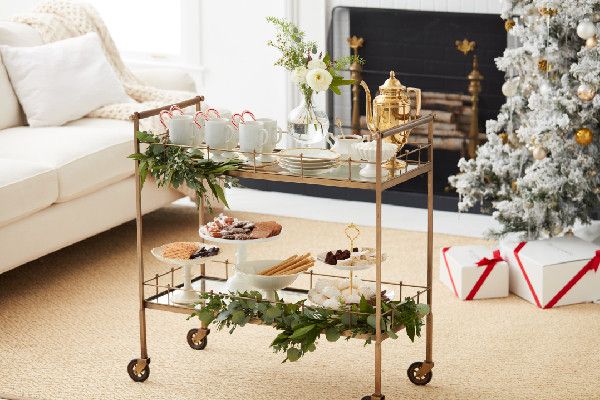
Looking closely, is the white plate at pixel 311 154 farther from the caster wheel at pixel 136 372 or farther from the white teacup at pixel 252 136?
the caster wheel at pixel 136 372

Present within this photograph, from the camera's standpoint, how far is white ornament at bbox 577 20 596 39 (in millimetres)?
4234

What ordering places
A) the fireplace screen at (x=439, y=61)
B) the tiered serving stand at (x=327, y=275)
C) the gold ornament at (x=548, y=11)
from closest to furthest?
the tiered serving stand at (x=327, y=275)
the gold ornament at (x=548, y=11)
the fireplace screen at (x=439, y=61)

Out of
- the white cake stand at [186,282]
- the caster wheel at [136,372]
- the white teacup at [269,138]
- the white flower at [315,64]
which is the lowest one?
the caster wheel at [136,372]

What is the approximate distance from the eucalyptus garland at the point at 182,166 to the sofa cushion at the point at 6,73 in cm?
176

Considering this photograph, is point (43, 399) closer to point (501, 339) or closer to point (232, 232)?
point (232, 232)

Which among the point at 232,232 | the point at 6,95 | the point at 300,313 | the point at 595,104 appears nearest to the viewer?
the point at 300,313

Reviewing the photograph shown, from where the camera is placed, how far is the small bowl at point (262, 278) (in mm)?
3465

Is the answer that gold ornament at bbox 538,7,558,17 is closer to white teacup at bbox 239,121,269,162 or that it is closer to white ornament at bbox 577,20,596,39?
white ornament at bbox 577,20,596,39

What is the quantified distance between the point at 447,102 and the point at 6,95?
2.09 m

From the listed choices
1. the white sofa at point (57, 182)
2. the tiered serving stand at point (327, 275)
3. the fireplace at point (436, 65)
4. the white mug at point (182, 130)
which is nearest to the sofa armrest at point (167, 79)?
the white sofa at point (57, 182)

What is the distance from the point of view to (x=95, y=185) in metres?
4.61

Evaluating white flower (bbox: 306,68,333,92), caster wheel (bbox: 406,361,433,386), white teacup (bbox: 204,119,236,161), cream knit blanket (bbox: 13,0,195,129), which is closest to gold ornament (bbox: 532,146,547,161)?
caster wheel (bbox: 406,361,433,386)

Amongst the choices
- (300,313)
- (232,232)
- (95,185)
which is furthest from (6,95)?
(300,313)

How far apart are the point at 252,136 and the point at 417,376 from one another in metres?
0.88
